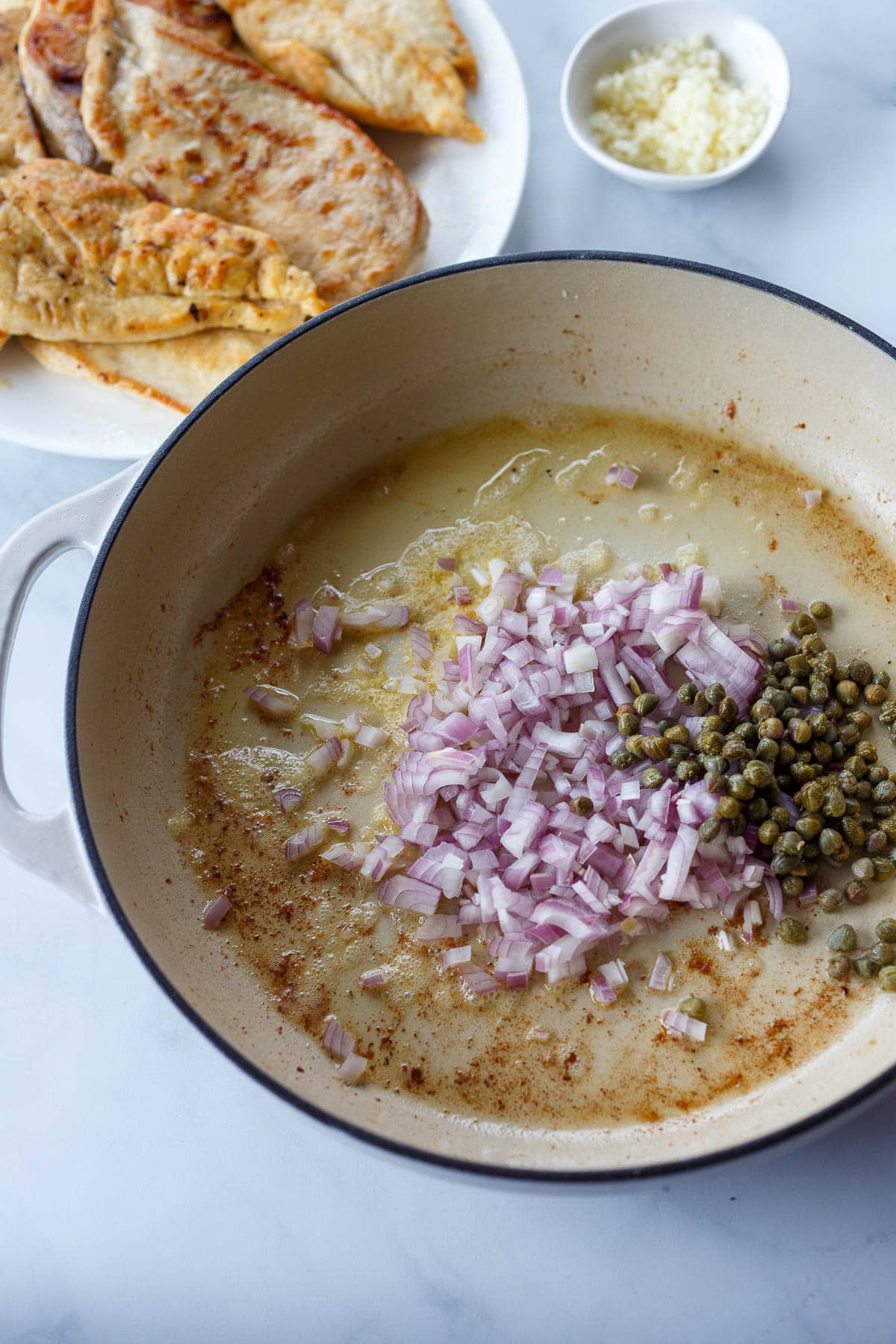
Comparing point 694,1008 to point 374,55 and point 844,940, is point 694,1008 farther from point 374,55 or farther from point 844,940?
point 374,55

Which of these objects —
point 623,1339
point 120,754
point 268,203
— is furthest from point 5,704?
point 623,1339

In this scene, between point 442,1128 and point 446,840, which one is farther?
point 446,840

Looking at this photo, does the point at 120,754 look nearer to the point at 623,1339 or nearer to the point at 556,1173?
the point at 556,1173

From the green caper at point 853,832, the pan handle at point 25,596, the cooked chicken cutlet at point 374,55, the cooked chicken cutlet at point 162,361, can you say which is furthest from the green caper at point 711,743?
the cooked chicken cutlet at point 374,55

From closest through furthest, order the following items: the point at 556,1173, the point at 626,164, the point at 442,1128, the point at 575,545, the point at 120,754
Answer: the point at 556,1173 < the point at 442,1128 < the point at 120,754 < the point at 575,545 < the point at 626,164

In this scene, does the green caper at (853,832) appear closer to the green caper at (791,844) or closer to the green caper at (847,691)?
the green caper at (791,844)
